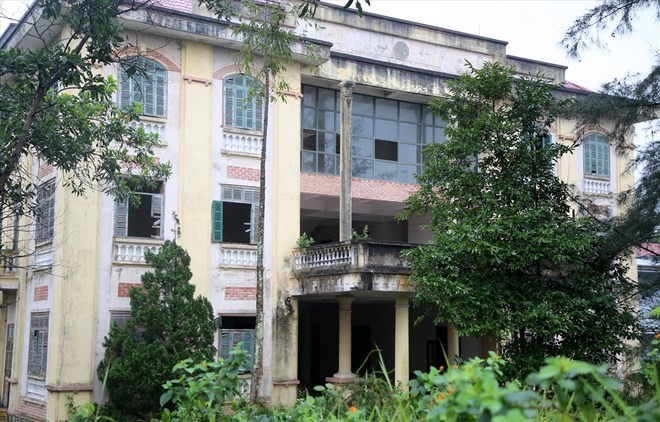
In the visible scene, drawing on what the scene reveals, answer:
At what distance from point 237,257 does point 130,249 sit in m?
2.36

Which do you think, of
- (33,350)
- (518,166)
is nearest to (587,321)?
(518,166)

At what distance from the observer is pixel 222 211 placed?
1727cm

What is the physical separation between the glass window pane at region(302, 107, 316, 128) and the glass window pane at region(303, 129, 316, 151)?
0.13 metres

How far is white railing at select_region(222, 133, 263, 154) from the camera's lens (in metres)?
17.5

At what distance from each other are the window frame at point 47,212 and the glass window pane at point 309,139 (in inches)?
225

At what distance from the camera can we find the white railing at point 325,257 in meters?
16.8

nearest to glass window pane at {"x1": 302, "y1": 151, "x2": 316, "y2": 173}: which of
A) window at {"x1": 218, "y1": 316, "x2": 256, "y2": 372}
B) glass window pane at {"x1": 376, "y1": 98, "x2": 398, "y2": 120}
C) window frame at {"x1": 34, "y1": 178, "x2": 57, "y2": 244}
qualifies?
glass window pane at {"x1": 376, "y1": 98, "x2": 398, "y2": 120}

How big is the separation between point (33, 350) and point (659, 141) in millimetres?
13143

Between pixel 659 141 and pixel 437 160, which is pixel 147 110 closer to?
pixel 437 160

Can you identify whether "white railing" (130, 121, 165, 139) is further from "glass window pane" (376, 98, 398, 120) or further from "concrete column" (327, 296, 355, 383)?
"glass window pane" (376, 98, 398, 120)

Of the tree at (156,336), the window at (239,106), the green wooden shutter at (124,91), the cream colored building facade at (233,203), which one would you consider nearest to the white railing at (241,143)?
the cream colored building facade at (233,203)

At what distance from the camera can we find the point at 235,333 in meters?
17.1

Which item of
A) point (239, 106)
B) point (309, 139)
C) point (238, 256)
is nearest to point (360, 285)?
point (238, 256)

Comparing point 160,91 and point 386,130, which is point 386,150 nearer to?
point 386,130
